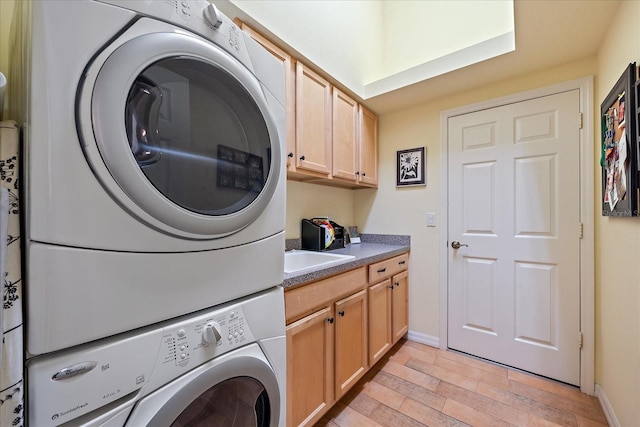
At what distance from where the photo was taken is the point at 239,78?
2.55 feet

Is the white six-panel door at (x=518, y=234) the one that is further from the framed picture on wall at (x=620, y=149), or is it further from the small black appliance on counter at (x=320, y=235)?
the small black appliance on counter at (x=320, y=235)

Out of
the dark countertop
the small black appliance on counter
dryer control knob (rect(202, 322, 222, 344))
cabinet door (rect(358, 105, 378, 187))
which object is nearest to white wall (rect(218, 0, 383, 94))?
cabinet door (rect(358, 105, 378, 187))

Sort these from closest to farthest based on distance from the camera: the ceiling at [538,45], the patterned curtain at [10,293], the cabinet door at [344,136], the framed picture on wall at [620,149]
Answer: the patterned curtain at [10,293], the framed picture on wall at [620,149], the ceiling at [538,45], the cabinet door at [344,136]

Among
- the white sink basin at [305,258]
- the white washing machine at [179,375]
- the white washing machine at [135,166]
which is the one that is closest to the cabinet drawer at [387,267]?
the white sink basin at [305,258]

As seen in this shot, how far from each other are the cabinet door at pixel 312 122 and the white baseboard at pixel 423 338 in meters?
1.61

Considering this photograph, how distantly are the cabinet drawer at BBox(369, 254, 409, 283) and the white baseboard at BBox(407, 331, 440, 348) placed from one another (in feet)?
1.96

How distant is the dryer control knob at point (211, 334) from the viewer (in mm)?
690

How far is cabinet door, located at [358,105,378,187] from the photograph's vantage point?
231 centimetres

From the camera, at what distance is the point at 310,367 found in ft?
4.23

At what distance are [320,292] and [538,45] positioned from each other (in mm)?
1914

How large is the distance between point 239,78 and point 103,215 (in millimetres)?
Result: 503

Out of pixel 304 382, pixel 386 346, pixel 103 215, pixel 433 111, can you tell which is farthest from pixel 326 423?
pixel 433 111

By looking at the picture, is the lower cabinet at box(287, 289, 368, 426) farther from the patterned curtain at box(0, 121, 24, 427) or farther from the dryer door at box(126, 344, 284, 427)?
the patterned curtain at box(0, 121, 24, 427)

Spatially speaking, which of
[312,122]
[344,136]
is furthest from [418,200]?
[312,122]
